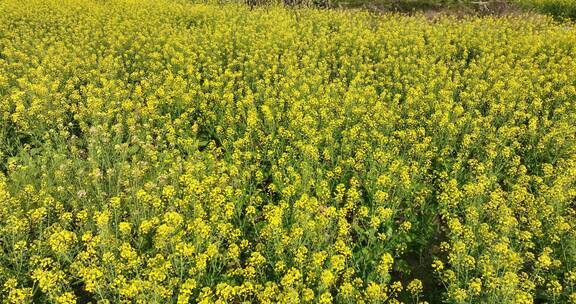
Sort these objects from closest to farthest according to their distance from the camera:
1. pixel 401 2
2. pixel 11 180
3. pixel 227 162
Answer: pixel 11 180 < pixel 227 162 < pixel 401 2

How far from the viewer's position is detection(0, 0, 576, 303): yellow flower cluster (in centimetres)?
442

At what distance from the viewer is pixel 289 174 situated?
6188 millimetres

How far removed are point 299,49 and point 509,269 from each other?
887 centimetres

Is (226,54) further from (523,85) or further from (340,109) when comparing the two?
(523,85)

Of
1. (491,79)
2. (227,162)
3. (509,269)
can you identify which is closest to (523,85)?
(491,79)

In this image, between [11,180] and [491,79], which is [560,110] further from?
[11,180]

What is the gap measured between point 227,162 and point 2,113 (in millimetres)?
4823

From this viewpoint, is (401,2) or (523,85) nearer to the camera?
(523,85)

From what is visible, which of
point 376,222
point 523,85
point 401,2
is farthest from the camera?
point 401,2

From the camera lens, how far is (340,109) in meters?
7.87

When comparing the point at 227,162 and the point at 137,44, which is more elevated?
the point at 137,44

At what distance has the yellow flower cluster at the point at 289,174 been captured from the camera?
4.42 meters

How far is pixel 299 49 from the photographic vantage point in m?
11.9

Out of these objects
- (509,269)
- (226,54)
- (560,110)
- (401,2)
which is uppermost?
(401,2)
